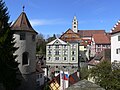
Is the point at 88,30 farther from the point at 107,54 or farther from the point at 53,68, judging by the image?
the point at 107,54

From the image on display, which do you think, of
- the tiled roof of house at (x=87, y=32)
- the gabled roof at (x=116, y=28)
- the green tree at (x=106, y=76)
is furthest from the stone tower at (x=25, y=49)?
the tiled roof of house at (x=87, y=32)

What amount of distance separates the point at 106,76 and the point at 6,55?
458 inches

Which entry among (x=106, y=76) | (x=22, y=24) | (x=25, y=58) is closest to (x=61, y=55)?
(x=25, y=58)

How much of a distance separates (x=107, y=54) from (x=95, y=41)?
58.8 meters

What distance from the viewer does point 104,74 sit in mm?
27266

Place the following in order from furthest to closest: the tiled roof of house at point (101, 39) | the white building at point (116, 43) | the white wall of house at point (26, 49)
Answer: the tiled roof of house at point (101, 39)
the white building at point (116, 43)
the white wall of house at point (26, 49)

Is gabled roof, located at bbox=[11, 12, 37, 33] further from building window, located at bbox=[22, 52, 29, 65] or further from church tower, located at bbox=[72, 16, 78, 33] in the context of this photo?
church tower, located at bbox=[72, 16, 78, 33]

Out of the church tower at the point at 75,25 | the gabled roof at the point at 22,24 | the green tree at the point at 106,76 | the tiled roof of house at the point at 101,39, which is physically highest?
the church tower at the point at 75,25

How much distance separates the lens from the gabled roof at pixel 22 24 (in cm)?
3388

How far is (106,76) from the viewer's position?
26938mm

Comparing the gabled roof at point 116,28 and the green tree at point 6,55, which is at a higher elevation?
the gabled roof at point 116,28

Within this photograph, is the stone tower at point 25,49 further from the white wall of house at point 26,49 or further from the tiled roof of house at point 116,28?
the tiled roof of house at point 116,28

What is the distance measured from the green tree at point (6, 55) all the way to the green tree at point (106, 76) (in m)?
9.62

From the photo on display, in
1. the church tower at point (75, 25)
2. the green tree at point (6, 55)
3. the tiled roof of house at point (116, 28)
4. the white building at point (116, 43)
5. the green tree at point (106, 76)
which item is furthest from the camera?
the church tower at point (75, 25)
